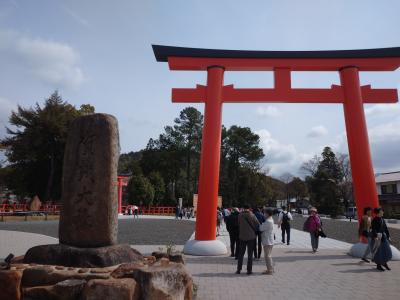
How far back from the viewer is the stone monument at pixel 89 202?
481 cm

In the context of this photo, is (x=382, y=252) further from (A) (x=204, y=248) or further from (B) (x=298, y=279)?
(A) (x=204, y=248)

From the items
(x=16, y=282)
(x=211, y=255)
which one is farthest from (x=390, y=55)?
(x=16, y=282)

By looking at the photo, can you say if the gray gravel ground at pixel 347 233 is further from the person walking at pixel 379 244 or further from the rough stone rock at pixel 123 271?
the rough stone rock at pixel 123 271

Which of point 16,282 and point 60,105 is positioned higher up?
point 60,105

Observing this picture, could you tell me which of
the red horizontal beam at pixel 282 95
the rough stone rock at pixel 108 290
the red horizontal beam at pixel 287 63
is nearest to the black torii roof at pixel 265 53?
the red horizontal beam at pixel 287 63

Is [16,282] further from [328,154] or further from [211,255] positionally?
→ [328,154]

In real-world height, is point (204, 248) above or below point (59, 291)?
above

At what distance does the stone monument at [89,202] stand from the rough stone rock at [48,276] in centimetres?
41

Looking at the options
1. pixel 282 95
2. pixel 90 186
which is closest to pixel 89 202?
pixel 90 186

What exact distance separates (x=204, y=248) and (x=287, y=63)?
6602 mm

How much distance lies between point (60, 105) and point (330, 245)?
1430 inches

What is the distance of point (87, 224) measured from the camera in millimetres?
4906

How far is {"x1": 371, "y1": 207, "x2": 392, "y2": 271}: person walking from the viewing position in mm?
8383

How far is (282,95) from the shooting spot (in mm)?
11367
